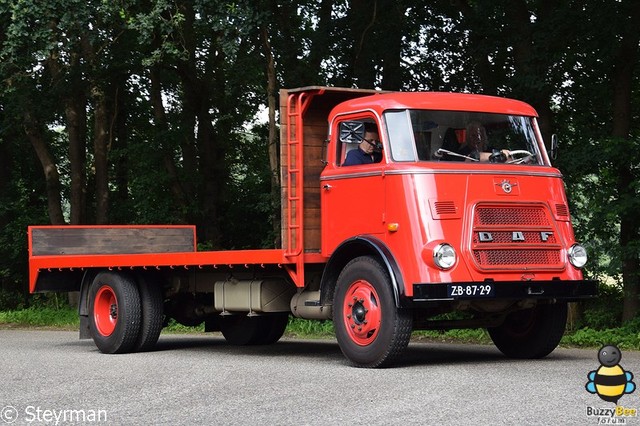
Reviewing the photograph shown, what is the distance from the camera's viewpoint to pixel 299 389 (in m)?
10.1

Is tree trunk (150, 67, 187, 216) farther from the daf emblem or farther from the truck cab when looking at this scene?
the daf emblem

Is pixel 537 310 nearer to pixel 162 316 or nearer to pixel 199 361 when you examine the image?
pixel 199 361

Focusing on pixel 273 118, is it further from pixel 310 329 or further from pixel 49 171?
pixel 49 171

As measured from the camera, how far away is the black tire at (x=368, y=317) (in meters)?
11.7

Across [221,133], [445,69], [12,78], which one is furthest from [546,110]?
[221,133]

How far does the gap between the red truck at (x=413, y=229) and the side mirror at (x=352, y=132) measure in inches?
0.5

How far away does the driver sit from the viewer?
12.4 metres

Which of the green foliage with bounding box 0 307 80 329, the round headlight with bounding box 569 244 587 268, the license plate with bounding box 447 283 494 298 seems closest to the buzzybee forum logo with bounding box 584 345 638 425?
the license plate with bounding box 447 283 494 298

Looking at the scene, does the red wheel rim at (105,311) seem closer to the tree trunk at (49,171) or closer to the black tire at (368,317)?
the black tire at (368,317)

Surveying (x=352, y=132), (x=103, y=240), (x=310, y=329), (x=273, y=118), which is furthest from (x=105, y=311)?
(x=273, y=118)

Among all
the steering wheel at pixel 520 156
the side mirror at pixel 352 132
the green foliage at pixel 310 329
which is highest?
the side mirror at pixel 352 132

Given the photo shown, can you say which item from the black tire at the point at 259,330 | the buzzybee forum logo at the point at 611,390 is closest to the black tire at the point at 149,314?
the black tire at the point at 259,330

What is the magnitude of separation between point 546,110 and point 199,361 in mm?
8329

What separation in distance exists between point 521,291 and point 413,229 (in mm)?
1242
